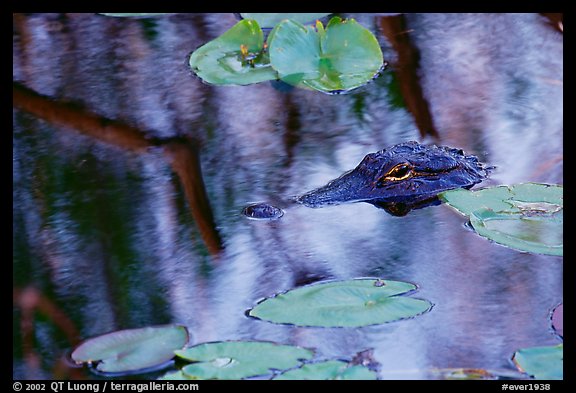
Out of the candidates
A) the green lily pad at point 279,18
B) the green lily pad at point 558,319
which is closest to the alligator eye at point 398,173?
the green lily pad at point 558,319

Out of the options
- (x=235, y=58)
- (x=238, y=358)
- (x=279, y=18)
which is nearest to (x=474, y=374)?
(x=238, y=358)

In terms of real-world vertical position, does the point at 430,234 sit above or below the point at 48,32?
below

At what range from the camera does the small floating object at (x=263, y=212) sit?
3.74 metres

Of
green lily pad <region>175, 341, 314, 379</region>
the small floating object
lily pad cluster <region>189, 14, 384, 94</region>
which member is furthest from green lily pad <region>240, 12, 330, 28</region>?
green lily pad <region>175, 341, 314, 379</region>

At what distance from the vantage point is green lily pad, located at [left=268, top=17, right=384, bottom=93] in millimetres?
4898

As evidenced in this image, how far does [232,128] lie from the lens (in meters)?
4.57

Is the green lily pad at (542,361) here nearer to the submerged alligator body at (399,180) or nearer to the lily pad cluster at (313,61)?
the submerged alligator body at (399,180)

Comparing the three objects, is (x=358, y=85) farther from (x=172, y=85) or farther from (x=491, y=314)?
(x=491, y=314)

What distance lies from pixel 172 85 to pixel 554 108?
87.8 inches

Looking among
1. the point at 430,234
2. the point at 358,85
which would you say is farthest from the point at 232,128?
the point at 430,234

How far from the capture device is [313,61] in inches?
196

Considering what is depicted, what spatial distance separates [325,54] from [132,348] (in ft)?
8.81

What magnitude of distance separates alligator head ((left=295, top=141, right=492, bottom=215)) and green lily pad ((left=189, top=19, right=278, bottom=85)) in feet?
4.13

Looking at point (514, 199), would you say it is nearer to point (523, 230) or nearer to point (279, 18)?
point (523, 230)
